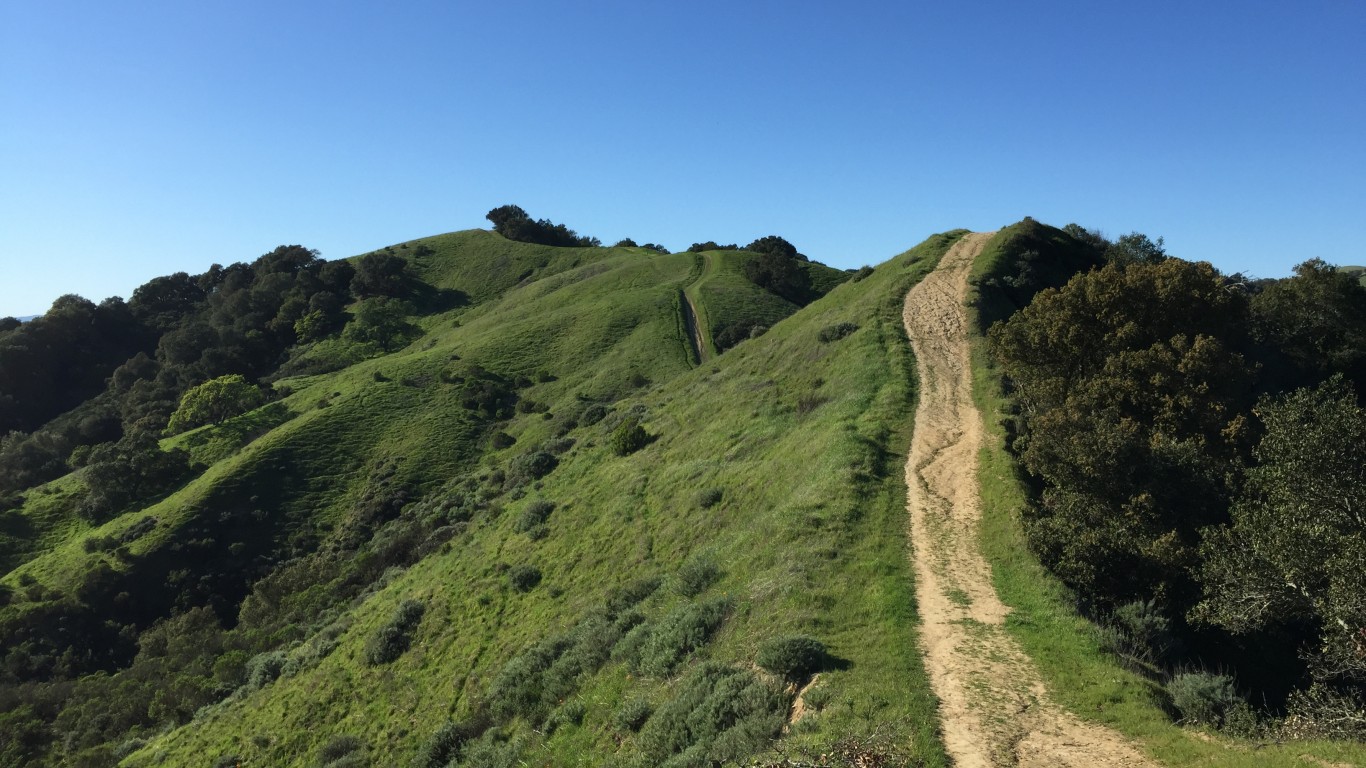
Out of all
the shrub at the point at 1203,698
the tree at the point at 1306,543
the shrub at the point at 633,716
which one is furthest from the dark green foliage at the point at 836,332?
the shrub at the point at 1203,698

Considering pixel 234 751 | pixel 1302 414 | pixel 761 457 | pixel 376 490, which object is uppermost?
pixel 1302 414

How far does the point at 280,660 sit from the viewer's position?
3167 centimetres

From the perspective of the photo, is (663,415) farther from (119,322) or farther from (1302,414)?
(119,322)

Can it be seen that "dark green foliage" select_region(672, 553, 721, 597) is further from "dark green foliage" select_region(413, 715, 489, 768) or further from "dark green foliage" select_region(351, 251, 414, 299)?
"dark green foliage" select_region(351, 251, 414, 299)

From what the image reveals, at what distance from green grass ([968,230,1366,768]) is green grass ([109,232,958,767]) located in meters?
2.38

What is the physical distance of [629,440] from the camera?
129ft

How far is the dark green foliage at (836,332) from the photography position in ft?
138

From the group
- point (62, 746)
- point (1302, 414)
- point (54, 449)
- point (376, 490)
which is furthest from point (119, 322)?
point (1302, 414)

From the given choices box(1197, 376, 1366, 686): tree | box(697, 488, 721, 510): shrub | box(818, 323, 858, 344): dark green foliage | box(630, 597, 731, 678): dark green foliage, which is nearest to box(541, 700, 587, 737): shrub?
box(630, 597, 731, 678): dark green foliage

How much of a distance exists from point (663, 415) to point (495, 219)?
345 ft

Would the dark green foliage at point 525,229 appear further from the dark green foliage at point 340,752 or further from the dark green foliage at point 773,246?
the dark green foliage at point 340,752

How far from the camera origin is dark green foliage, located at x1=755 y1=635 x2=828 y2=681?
13.5m

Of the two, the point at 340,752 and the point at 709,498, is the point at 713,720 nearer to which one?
the point at 709,498

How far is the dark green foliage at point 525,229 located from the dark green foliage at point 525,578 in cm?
10931
